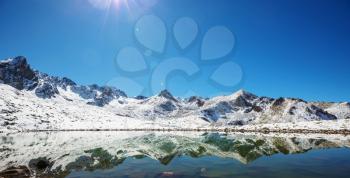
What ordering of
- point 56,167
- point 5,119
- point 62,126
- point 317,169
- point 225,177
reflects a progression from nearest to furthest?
1. point 225,177
2. point 317,169
3. point 56,167
4. point 5,119
5. point 62,126

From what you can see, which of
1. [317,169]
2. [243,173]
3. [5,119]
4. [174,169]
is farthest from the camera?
[5,119]

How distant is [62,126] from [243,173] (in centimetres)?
18824

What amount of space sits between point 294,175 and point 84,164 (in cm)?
2224

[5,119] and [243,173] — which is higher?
[5,119]

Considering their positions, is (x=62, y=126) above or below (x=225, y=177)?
above

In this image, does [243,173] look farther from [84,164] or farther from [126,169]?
[84,164]

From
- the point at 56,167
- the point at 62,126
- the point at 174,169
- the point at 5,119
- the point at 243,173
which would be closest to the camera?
the point at 243,173

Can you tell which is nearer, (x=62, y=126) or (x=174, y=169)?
(x=174, y=169)

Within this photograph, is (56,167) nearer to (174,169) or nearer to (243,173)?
(174,169)

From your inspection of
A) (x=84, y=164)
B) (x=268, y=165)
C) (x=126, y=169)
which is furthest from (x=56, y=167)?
(x=268, y=165)

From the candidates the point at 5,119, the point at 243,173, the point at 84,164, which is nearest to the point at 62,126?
the point at 5,119

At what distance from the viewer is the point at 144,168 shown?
31438 millimetres

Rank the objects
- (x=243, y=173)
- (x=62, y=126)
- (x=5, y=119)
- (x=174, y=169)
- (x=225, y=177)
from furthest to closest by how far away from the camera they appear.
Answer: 1. (x=62, y=126)
2. (x=5, y=119)
3. (x=174, y=169)
4. (x=243, y=173)
5. (x=225, y=177)

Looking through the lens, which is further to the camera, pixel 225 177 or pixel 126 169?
Answer: pixel 126 169
